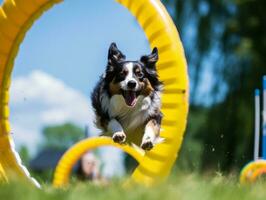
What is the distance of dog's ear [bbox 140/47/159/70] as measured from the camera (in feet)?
15.2

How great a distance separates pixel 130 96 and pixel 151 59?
335 millimetres

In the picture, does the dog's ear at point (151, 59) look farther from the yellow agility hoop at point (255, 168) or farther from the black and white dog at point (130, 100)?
the yellow agility hoop at point (255, 168)

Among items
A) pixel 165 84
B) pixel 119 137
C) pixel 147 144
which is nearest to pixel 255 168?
pixel 165 84

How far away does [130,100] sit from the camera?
4574mm

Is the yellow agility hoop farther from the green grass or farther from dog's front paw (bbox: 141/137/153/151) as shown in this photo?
the green grass

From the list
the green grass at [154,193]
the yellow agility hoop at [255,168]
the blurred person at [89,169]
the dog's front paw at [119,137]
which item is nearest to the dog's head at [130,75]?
the dog's front paw at [119,137]

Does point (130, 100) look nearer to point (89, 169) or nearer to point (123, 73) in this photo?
point (123, 73)

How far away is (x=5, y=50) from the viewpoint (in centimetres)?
599

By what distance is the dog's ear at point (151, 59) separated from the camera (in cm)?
463

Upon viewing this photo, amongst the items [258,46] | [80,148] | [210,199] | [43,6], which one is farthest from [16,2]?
[258,46]

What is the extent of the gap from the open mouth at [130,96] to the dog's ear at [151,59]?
0.24 metres

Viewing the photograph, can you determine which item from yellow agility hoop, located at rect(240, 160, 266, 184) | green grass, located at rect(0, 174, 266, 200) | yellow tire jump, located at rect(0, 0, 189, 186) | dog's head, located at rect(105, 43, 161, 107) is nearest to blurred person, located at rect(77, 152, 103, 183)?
yellow agility hoop, located at rect(240, 160, 266, 184)

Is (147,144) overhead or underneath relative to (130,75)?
underneath

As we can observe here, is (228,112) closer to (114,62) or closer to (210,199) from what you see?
(114,62)
